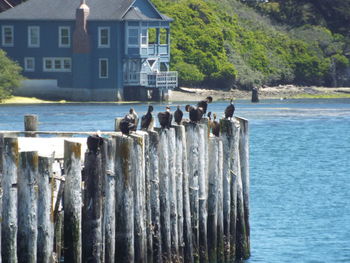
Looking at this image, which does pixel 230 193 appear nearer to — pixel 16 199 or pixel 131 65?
pixel 16 199

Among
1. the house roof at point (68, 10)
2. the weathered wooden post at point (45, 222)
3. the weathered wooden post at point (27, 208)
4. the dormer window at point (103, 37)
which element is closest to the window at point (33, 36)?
the house roof at point (68, 10)

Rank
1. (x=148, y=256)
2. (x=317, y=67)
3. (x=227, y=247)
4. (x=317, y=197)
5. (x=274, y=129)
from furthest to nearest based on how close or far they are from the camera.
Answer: (x=317, y=67)
(x=274, y=129)
(x=317, y=197)
(x=227, y=247)
(x=148, y=256)

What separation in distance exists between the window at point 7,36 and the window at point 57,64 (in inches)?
138

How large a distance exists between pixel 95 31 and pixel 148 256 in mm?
88580

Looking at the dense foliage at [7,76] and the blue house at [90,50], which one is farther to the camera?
the blue house at [90,50]

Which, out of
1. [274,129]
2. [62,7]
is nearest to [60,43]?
[62,7]

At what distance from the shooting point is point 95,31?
110938 mm

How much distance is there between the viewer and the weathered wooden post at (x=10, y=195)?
20.1 meters

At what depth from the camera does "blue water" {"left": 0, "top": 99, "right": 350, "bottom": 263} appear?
115 feet

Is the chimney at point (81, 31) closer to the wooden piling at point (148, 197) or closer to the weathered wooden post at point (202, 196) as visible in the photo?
the weathered wooden post at point (202, 196)

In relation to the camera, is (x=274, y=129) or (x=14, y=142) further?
(x=274, y=129)

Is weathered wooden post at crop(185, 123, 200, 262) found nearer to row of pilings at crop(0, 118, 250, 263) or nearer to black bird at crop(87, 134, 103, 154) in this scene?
row of pilings at crop(0, 118, 250, 263)

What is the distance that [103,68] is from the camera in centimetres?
11169

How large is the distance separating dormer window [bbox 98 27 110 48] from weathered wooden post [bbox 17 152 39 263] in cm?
9113
